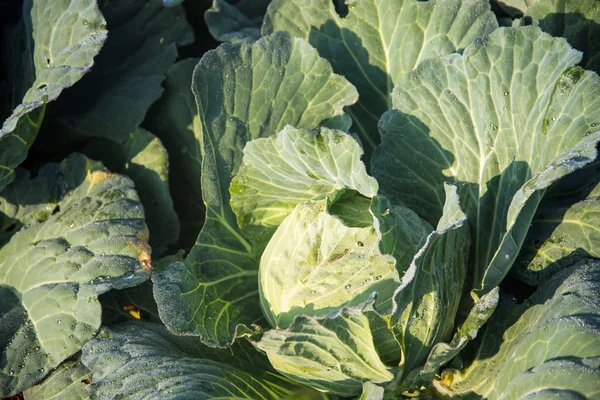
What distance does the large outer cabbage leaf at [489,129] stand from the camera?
1.90 m

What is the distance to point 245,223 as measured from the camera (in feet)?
7.56

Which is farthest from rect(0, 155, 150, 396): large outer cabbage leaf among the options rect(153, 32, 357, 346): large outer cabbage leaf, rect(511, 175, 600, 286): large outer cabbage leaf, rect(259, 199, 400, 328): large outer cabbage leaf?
rect(511, 175, 600, 286): large outer cabbage leaf

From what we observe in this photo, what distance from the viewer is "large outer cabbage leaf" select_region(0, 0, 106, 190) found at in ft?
7.07

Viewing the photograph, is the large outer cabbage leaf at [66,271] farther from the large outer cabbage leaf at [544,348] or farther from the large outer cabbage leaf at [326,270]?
the large outer cabbage leaf at [544,348]

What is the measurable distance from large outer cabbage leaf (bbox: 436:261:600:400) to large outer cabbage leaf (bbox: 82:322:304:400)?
66cm

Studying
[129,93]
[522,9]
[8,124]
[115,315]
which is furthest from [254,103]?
[522,9]

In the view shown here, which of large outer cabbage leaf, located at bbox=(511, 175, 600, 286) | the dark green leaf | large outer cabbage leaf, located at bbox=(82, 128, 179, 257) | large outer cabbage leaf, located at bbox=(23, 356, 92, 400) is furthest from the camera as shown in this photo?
the dark green leaf

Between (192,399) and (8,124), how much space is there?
115cm

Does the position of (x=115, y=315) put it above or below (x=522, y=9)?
below

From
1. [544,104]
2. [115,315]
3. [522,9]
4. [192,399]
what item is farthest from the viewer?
[522,9]

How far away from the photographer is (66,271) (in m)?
2.21

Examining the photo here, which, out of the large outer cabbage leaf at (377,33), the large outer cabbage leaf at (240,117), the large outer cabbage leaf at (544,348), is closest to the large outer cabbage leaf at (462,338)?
the large outer cabbage leaf at (544,348)

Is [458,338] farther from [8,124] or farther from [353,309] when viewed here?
[8,124]

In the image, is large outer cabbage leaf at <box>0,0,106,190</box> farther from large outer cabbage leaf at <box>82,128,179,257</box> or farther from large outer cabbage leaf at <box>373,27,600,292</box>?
large outer cabbage leaf at <box>373,27,600,292</box>
